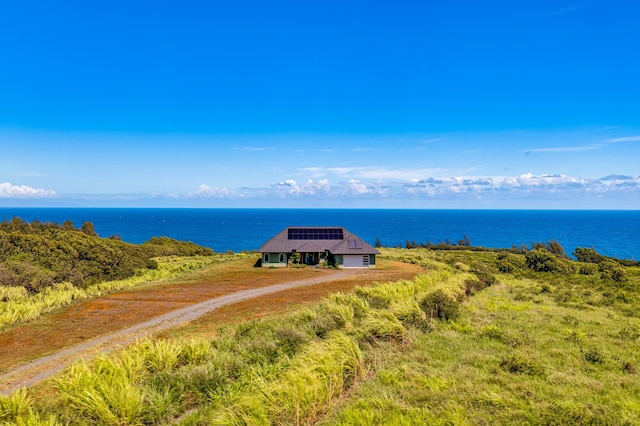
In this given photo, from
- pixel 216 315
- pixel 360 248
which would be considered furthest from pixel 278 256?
pixel 216 315

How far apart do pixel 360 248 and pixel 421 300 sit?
21.2 m

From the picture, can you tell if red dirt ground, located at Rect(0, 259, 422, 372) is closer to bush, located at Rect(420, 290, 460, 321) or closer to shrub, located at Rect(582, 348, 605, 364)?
bush, located at Rect(420, 290, 460, 321)

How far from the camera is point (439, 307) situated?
59.1ft

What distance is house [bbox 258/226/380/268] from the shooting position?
3981cm

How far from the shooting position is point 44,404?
912 cm

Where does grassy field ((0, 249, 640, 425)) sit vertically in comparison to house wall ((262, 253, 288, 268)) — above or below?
above

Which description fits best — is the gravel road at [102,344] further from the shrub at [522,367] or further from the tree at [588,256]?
the tree at [588,256]

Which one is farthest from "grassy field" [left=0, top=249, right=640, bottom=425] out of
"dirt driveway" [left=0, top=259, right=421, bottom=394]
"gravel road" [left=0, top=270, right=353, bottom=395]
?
A: "dirt driveway" [left=0, top=259, right=421, bottom=394]

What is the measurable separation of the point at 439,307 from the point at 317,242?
24.8 m

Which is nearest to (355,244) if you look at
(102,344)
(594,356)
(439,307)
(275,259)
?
(275,259)

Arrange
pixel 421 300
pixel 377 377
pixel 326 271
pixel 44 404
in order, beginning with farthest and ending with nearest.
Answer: pixel 326 271 < pixel 421 300 < pixel 377 377 < pixel 44 404

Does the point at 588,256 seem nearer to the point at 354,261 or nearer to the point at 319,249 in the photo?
the point at 354,261

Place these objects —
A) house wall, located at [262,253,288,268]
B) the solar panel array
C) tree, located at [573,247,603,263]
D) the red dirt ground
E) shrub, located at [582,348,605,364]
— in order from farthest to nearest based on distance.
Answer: tree, located at [573,247,603,263], the solar panel array, house wall, located at [262,253,288,268], the red dirt ground, shrub, located at [582,348,605,364]

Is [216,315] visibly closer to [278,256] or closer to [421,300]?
[421,300]
